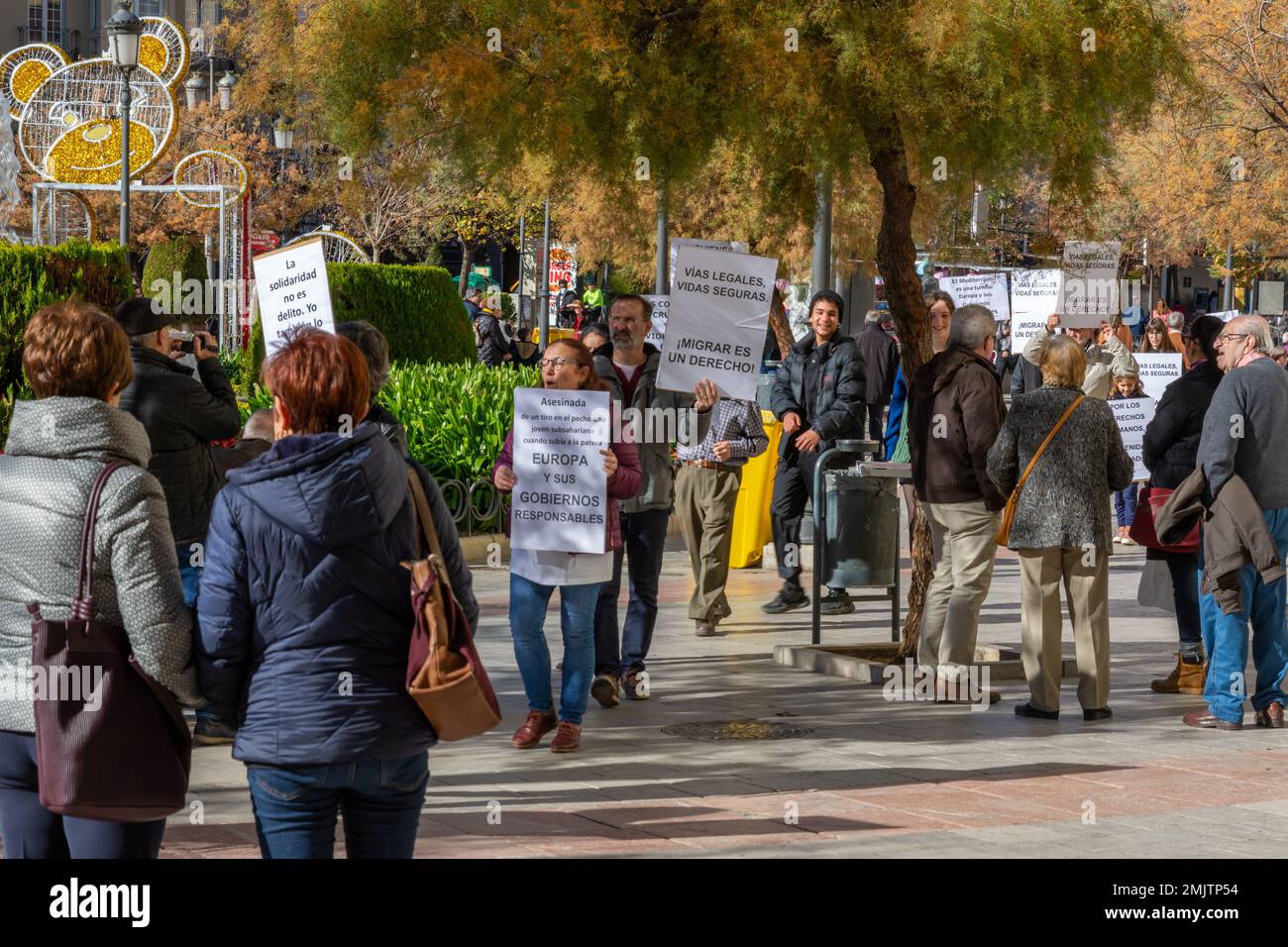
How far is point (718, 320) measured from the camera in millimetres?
9375

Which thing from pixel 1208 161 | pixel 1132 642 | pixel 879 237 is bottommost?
pixel 1132 642

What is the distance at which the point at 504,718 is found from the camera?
8547mm

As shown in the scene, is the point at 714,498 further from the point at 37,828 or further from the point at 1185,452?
the point at 37,828

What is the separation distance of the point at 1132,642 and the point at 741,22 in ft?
15.7

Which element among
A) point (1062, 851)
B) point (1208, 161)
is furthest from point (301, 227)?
point (1062, 851)

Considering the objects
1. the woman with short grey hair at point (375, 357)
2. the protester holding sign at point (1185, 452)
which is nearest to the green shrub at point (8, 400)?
the woman with short grey hair at point (375, 357)

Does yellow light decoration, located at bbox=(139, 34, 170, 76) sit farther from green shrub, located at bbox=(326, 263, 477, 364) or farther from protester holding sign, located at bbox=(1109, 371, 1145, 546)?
protester holding sign, located at bbox=(1109, 371, 1145, 546)

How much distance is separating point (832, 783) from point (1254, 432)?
9.03 ft

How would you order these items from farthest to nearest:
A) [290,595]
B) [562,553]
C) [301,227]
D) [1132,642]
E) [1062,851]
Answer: [301,227] < [1132,642] < [562,553] < [1062,851] < [290,595]

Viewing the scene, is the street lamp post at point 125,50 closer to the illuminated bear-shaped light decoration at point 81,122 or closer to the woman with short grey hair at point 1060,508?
the illuminated bear-shaped light decoration at point 81,122

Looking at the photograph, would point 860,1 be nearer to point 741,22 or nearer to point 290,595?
point 741,22

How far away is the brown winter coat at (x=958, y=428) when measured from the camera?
8.93 meters

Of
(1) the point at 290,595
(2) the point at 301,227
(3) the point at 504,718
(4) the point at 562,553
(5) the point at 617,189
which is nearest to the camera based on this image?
(1) the point at 290,595

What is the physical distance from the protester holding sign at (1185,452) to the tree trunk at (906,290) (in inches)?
49.7
